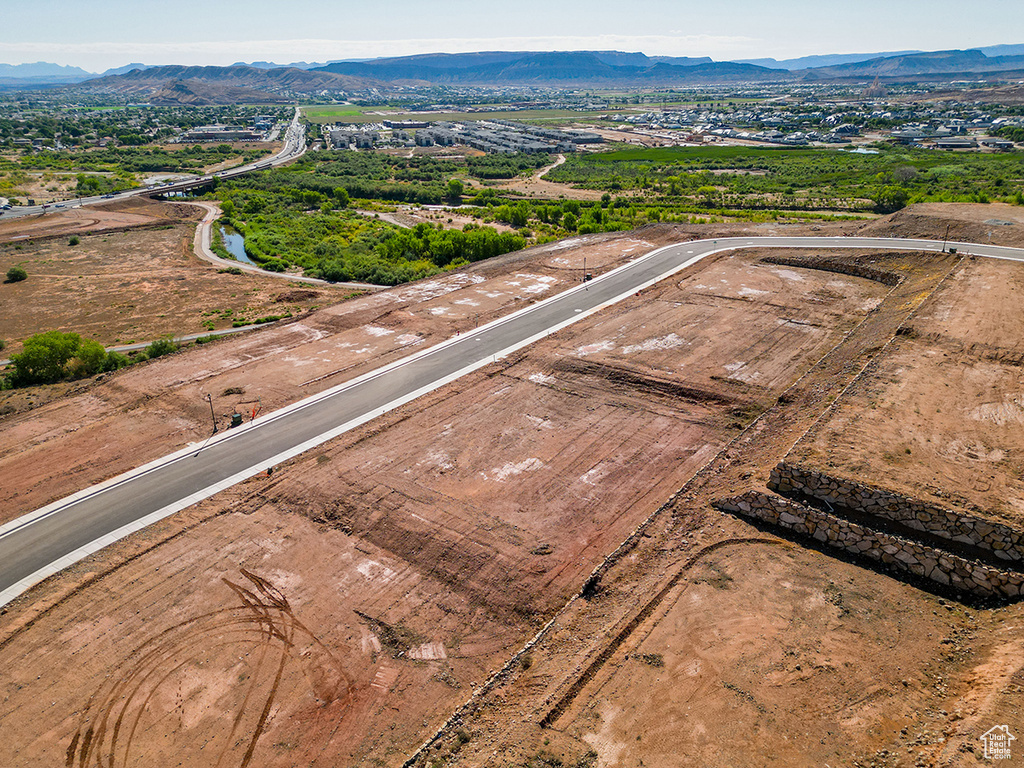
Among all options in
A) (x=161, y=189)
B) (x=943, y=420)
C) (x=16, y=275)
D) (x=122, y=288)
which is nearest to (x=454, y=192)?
(x=161, y=189)

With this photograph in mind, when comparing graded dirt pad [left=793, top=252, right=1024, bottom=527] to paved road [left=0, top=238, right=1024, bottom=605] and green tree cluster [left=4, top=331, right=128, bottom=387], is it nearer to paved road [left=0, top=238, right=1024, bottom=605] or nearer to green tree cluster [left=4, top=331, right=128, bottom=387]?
paved road [left=0, top=238, right=1024, bottom=605]

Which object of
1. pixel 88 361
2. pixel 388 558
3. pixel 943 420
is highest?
pixel 943 420

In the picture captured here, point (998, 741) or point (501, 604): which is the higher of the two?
point (998, 741)

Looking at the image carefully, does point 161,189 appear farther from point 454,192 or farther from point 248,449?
point 248,449

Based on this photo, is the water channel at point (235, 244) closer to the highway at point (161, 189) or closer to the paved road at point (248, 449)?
the highway at point (161, 189)

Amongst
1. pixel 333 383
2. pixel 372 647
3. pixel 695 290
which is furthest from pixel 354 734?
pixel 695 290
